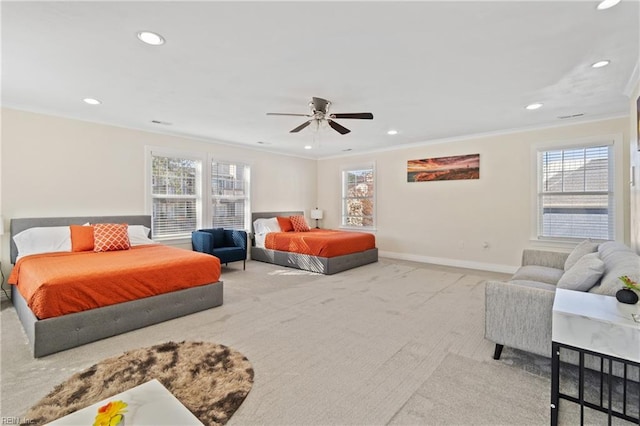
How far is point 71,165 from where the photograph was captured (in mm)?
4441

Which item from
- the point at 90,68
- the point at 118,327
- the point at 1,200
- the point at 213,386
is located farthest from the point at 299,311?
the point at 1,200

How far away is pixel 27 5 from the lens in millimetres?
1977

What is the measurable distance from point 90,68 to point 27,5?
96cm

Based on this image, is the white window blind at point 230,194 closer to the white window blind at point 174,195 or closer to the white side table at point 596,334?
the white window blind at point 174,195

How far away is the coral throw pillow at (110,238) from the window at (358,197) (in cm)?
506

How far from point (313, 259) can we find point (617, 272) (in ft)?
13.5

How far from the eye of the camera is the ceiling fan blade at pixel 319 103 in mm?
3636

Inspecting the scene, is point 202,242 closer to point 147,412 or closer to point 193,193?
point 193,193

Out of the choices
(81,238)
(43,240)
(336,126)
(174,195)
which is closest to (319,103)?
(336,126)

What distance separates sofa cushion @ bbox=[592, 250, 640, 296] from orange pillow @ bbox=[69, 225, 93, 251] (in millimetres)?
5482

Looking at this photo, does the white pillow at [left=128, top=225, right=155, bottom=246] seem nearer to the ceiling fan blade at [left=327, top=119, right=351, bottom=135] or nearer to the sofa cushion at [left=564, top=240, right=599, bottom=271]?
the ceiling fan blade at [left=327, top=119, right=351, bottom=135]

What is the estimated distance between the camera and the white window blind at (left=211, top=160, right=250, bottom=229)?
20.5 ft

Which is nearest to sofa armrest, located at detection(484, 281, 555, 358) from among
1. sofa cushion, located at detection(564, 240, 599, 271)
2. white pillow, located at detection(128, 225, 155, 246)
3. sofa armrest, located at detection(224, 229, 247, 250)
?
sofa cushion, located at detection(564, 240, 599, 271)

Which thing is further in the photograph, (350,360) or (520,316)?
(350,360)
